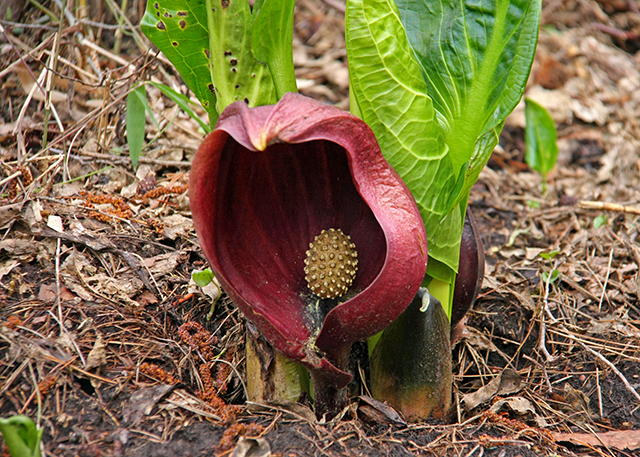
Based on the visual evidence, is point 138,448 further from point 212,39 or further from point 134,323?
point 212,39

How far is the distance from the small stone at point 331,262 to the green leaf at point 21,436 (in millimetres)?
649

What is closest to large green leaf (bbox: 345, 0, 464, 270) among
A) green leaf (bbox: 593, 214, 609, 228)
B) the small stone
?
the small stone

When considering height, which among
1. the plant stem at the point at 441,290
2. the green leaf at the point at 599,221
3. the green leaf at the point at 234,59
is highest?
the green leaf at the point at 234,59

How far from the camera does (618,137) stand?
10.8ft

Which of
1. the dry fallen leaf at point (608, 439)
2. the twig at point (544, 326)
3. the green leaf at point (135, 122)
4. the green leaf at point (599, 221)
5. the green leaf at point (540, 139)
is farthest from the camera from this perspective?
the green leaf at point (540, 139)

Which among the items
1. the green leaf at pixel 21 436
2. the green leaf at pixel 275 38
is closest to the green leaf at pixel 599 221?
the green leaf at pixel 275 38

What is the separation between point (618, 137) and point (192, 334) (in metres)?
2.88

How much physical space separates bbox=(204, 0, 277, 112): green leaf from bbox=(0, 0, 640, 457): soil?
0.65 m

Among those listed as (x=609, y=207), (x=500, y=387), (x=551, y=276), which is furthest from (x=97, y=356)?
(x=609, y=207)

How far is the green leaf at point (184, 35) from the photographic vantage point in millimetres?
1312

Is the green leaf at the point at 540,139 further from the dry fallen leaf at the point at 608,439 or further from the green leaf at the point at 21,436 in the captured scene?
the green leaf at the point at 21,436

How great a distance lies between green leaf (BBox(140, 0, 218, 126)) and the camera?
1.31 metres

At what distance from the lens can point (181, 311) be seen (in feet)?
5.38

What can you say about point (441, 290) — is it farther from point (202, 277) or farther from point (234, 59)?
point (234, 59)
